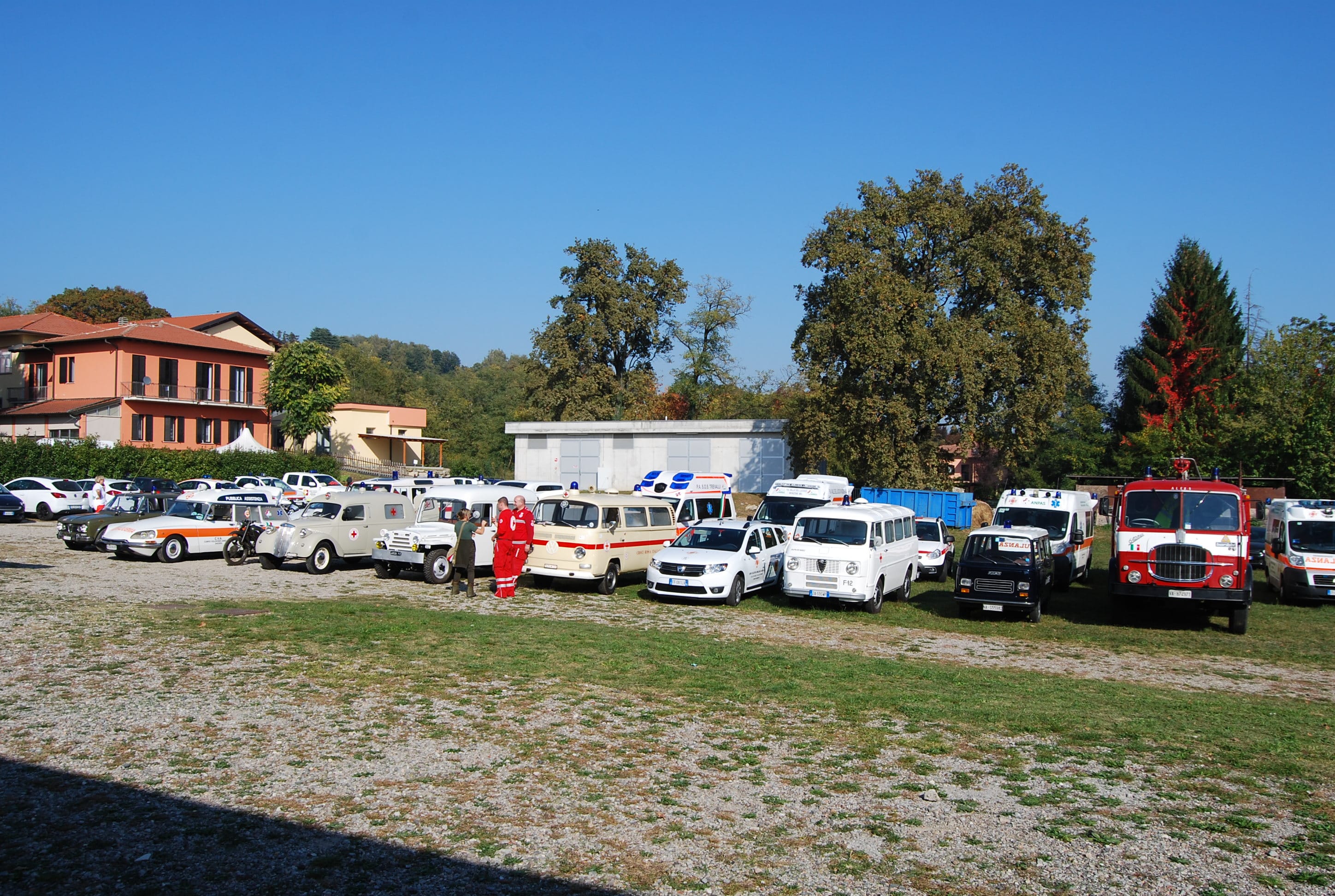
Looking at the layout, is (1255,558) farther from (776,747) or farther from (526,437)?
(526,437)

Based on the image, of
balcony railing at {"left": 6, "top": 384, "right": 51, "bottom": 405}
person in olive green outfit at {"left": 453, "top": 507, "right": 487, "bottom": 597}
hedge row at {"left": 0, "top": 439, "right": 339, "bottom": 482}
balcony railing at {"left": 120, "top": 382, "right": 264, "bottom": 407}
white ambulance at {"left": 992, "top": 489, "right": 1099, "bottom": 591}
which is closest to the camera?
person in olive green outfit at {"left": 453, "top": 507, "right": 487, "bottom": 597}

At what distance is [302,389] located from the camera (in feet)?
202

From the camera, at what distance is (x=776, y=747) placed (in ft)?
27.4

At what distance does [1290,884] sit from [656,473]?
25.6 metres

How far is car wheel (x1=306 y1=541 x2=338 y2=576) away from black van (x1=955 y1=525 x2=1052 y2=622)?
1360 cm

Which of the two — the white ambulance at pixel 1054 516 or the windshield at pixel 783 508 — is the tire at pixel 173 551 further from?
the white ambulance at pixel 1054 516

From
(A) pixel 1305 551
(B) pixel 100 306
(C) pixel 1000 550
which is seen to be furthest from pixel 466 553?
(B) pixel 100 306

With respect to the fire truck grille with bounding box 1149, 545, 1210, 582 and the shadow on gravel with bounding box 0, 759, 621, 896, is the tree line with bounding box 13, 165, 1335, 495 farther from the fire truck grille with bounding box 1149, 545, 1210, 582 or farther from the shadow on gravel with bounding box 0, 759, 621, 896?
the shadow on gravel with bounding box 0, 759, 621, 896

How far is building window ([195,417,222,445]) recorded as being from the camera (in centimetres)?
6012

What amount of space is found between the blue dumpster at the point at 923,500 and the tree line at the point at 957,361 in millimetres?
768

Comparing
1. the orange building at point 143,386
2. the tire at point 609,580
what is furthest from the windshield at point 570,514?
the orange building at point 143,386

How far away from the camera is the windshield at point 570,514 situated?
2014 centimetres

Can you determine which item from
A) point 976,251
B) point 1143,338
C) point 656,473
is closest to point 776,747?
point 656,473

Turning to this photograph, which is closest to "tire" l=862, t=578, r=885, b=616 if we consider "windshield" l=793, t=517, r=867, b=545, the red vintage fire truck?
"windshield" l=793, t=517, r=867, b=545
